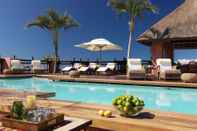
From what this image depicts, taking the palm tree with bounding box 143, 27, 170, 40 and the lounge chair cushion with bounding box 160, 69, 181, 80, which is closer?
the lounge chair cushion with bounding box 160, 69, 181, 80

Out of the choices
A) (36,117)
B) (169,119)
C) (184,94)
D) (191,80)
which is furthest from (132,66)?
(36,117)

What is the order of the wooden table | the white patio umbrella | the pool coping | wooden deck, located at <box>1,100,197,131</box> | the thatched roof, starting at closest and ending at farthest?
the wooden table < wooden deck, located at <box>1,100,197,131</box> < the pool coping < the thatched roof < the white patio umbrella

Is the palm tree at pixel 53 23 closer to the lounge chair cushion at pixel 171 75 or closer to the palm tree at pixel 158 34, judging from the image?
the palm tree at pixel 158 34

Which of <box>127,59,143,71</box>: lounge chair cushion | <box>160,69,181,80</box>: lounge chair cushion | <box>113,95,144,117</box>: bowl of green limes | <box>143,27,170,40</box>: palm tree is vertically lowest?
<box>113,95,144,117</box>: bowl of green limes

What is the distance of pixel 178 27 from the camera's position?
14922 millimetres

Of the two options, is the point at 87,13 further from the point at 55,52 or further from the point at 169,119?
the point at 169,119

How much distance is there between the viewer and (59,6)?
1038 inches

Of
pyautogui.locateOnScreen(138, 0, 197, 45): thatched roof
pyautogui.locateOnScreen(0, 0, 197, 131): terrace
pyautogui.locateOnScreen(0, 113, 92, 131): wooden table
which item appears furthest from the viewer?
pyautogui.locateOnScreen(138, 0, 197, 45): thatched roof

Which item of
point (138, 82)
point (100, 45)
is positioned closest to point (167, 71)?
point (138, 82)

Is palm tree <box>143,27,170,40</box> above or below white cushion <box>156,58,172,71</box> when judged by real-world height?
above

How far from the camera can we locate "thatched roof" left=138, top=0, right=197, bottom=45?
1426 cm

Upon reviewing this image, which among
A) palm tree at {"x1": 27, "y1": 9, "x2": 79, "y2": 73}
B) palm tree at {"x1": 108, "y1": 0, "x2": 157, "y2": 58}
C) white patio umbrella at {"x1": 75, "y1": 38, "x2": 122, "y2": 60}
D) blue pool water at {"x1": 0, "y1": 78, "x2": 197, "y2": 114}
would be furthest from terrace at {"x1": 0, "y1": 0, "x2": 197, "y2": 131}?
palm tree at {"x1": 108, "y1": 0, "x2": 157, "y2": 58}

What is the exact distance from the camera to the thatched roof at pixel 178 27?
1426 cm

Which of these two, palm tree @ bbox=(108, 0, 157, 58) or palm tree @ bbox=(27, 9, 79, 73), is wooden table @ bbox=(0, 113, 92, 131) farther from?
palm tree @ bbox=(27, 9, 79, 73)
